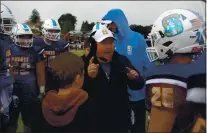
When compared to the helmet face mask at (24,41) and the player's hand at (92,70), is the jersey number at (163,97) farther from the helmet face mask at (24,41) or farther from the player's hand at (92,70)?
the helmet face mask at (24,41)

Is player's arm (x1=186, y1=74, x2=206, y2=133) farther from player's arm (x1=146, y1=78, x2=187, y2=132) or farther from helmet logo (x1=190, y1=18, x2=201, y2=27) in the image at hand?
helmet logo (x1=190, y1=18, x2=201, y2=27)

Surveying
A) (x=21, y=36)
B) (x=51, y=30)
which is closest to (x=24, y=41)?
(x=21, y=36)

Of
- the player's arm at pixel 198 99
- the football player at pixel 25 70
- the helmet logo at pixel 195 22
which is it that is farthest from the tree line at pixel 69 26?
the player's arm at pixel 198 99

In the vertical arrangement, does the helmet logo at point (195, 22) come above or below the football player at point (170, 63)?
above

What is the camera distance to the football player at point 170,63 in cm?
251

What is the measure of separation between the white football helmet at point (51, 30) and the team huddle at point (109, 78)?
395 mm

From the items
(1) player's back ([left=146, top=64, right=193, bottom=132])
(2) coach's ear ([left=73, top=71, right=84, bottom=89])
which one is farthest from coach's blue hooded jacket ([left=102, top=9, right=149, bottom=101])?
(1) player's back ([left=146, top=64, right=193, bottom=132])

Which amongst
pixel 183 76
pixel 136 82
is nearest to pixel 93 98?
pixel 136 82

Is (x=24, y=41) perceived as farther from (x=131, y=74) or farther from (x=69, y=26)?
(x=69, y=26)

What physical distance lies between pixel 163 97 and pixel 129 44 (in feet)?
7.39

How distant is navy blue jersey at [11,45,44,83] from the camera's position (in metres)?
5.04

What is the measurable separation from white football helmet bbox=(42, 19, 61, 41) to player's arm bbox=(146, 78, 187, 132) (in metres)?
3.41

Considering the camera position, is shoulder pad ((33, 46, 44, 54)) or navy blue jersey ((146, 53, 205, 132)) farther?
shoulder pad ((33, 46, 44, 54))

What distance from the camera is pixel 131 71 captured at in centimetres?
387
